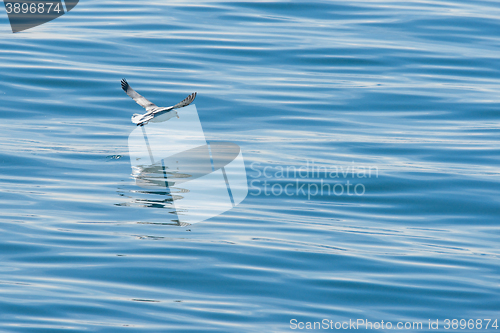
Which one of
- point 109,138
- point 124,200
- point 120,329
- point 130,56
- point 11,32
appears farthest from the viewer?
point 11,32

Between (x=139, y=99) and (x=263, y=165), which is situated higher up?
(x=139, y=99)

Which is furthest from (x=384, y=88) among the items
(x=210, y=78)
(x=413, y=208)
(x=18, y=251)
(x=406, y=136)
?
(x=18, y=251)

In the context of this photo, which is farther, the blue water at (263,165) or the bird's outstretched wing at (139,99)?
the bird's outstretched wing at (139,99)

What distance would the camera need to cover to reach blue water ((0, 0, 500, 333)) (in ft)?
20.7

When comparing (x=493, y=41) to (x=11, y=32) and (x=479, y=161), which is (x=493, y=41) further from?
(x=11, y=32)

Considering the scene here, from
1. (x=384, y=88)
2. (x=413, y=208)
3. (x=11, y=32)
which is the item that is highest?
(x=11, y=32)

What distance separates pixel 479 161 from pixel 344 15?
8.45m

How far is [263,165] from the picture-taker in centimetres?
1030

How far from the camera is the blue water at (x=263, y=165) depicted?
630 centimetres

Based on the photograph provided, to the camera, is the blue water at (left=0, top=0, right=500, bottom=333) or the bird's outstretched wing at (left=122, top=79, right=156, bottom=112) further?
the bird's outstretched wing at (left=122, top=79, right=156, bottom=112)

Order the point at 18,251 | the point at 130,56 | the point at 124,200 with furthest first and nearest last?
the point at 130,56 → the point at 124,200 → the point at 18,251

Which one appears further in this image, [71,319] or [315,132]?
[315,132]

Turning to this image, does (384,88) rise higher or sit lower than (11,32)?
lower

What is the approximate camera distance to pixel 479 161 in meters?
10.4
